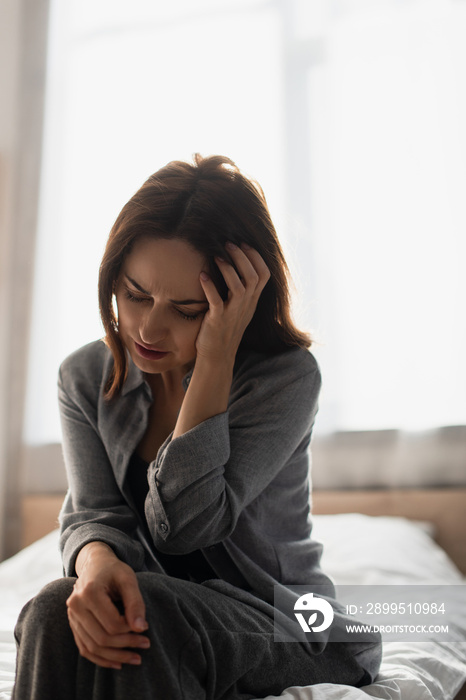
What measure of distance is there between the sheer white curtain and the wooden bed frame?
226mm

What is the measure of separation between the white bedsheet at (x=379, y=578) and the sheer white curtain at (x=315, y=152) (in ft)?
1.37

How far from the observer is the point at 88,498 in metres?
1.02

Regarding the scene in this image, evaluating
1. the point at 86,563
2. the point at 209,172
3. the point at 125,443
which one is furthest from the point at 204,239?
the point at 86,563

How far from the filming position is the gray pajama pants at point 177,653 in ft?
2.19

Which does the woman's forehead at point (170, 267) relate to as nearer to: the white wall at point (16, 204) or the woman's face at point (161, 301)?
the woman's face at point (161, 301)

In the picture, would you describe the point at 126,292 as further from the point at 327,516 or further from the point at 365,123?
the point at 365,123

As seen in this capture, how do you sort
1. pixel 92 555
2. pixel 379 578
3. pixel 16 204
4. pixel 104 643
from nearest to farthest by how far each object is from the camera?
pixel 104 643 < pixel 92 555 < pixel 379 578 < pixel 16 204

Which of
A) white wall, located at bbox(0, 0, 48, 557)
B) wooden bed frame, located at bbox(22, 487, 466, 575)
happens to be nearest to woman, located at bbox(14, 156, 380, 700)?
wooden bed frame, located at bbox(22, 487, 466, 575)

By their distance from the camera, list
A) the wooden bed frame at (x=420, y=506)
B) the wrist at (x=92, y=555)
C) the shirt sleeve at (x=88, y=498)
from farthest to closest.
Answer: the wooden bed frame at (x=420, y=506), the shirt sleeve at (x=88, y=498), the wrist at (x=92, y=555)

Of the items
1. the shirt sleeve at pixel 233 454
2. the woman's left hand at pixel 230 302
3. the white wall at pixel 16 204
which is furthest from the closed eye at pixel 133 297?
the white wall at pixel 16 204

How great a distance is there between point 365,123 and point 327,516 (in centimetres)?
→ 134

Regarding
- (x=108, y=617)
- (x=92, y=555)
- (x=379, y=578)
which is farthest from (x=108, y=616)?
(x=379, y=578)

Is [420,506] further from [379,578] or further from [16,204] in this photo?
[16,204]

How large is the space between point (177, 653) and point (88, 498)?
14.6 inches
